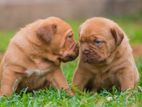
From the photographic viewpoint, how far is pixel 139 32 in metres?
16.5

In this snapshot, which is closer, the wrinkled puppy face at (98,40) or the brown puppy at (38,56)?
the brown puppy at (38,56)

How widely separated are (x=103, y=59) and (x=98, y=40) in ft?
0.81

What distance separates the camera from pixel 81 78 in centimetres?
841

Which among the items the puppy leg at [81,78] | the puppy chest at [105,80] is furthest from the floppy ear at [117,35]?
the puppy leg at [81,78]

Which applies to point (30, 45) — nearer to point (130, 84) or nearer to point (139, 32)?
point (130, 84)

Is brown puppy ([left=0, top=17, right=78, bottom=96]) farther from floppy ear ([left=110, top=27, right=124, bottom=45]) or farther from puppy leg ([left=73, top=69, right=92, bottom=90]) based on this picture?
floppy ear ([left=110, top=27, right=124, bottom=45])

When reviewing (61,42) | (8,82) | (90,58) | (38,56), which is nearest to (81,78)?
(90,58)

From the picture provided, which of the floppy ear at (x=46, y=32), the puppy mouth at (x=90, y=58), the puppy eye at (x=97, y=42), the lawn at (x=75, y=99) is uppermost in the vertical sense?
the floppy ear at (x=46, y=32)

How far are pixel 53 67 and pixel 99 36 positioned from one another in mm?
701

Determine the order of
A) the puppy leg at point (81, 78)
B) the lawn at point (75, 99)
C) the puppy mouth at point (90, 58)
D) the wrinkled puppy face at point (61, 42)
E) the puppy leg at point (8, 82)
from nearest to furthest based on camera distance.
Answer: the lawn at point (75, 99) → the puppy leg at point (8, 82) → the puppy mouth at point (90, 58) → the wrinkled puppy face at point (61, 42) → the puppy leg at point (81, 78)

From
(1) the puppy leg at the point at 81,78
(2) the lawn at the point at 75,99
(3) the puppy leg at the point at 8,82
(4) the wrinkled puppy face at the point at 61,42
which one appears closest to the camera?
(2) the lawn at the point at 75,99

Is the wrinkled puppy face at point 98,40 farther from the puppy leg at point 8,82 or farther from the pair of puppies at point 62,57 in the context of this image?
the puppy leg at point 8,82

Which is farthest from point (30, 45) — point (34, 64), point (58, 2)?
point (58, 2)

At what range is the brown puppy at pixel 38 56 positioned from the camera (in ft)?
26.2
